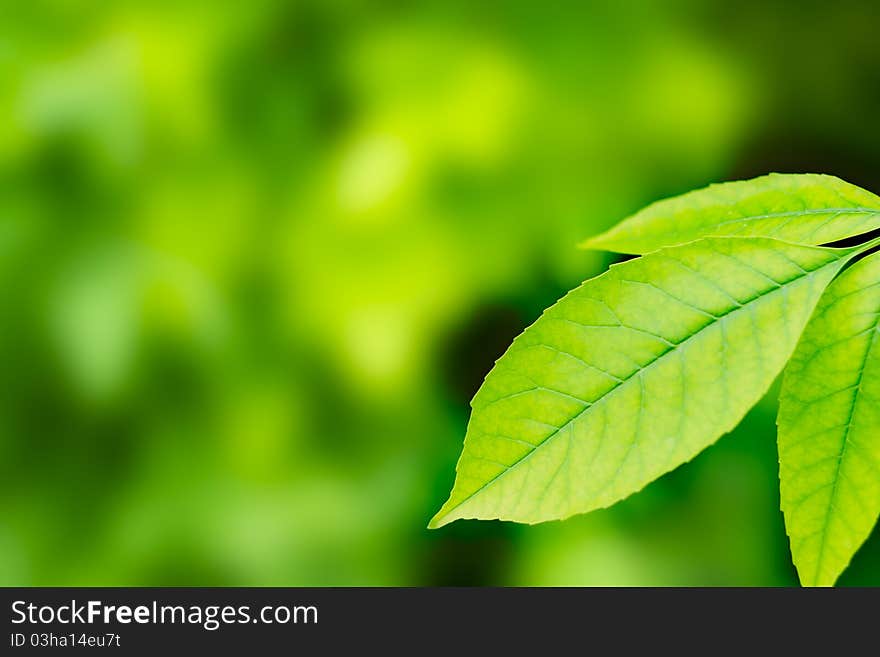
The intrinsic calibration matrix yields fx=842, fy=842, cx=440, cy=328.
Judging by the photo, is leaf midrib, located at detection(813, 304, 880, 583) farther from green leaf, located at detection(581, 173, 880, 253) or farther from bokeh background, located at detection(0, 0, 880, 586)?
bokeh background, located at detection(0, 0, 880, 586)

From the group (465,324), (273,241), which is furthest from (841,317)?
(273,241)

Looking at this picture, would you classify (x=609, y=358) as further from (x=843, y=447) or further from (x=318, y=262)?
(x=318, y=262)

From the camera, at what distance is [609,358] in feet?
0.71

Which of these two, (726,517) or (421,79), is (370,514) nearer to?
(726,517)

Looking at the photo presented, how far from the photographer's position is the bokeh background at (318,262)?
1.08 m

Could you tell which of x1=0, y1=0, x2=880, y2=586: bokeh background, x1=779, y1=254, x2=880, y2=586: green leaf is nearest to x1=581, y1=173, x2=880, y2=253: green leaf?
x1=779, y1=254, x2=880, y2=586: green leaf

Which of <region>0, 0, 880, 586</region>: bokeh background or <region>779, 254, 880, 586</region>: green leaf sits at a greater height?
<region>0, 0, 880, 586</region>: bokeh background

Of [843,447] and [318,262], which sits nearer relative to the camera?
[843,447]

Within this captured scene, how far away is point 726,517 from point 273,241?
698 mm

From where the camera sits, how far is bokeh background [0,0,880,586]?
3.55 feet

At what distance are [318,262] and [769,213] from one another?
90 cm

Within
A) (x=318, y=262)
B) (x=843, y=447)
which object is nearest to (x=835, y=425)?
(x=843, y=447)

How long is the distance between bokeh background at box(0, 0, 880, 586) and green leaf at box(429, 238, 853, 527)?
2.67 ft

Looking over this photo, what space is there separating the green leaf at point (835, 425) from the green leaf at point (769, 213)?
2 cm
